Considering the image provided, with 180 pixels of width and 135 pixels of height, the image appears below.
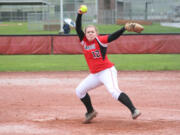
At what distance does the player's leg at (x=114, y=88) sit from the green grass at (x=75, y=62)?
9.09 m

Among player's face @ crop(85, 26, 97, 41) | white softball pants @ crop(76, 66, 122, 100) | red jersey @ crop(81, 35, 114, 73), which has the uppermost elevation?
player's face @ crop(85, 26, 97, 41)

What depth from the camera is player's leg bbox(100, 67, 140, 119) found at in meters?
6.52

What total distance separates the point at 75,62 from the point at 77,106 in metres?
9.67

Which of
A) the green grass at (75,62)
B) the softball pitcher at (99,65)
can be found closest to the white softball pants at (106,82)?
the softball pitcher at (99,65)

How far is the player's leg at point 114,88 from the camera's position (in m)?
6.52

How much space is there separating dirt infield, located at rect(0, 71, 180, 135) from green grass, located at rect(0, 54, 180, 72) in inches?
75.9

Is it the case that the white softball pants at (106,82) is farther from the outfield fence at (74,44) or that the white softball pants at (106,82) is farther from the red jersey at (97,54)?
the outfield fence at (74,44)

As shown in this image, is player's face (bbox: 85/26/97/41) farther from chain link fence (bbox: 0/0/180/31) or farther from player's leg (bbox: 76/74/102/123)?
chain link fence (bbox: 0/0/180/31)

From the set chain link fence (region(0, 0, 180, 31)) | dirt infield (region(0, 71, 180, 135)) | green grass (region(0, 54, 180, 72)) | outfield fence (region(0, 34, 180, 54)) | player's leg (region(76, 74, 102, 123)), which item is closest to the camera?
dirt infield (region(0, 71, 180, 135))

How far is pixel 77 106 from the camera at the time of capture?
8820 millimetres

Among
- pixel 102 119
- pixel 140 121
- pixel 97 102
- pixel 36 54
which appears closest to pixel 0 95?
pixel 97 102

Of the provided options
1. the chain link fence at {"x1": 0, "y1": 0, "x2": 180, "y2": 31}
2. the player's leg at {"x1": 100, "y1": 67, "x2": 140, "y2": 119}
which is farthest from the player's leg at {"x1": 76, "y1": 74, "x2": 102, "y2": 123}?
the chain link fence at {"x1": 0, "y1": 0, "x2": 180, "y2": 31}

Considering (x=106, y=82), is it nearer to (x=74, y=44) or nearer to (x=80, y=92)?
(x=80, y=92)

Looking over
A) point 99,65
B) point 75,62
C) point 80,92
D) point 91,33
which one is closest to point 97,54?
point 99,65
